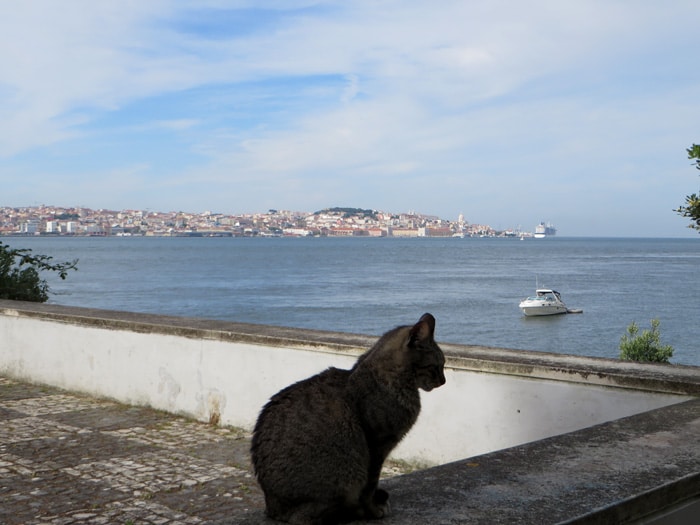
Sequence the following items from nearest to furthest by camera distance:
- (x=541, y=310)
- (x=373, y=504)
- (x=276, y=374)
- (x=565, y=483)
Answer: (x=373, y=504)
(x=565, y=483)
(x=276, y=374)
(x=541, y=310)

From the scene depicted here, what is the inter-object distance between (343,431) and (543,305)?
5153cm

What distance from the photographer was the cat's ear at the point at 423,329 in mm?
2543

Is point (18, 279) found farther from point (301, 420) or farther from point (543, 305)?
point (543, 305)

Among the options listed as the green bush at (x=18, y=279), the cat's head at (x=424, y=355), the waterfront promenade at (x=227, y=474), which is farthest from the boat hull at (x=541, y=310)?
the cat's head at (x=424, y=355)

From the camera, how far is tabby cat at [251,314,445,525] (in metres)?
2.37

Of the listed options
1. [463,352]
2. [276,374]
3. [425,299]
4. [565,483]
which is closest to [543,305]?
[425,299]

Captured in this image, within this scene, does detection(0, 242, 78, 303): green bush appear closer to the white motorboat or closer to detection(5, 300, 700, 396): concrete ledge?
detection(5, 300, 700, 396): concrete ledge

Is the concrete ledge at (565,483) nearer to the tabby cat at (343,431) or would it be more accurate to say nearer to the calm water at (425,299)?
the tabby cat at (343,431)

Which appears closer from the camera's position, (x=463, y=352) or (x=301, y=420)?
(x=301, y=420)

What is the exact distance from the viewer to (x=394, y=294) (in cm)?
6397

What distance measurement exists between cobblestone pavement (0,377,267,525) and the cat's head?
5.33 ft

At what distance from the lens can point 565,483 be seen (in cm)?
266

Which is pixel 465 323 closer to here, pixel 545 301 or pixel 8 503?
pixel 545 301

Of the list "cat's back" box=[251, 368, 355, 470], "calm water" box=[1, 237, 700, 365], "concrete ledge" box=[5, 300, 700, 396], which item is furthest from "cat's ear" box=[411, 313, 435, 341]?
"calm water" box=[1, 237, 700, 365]
